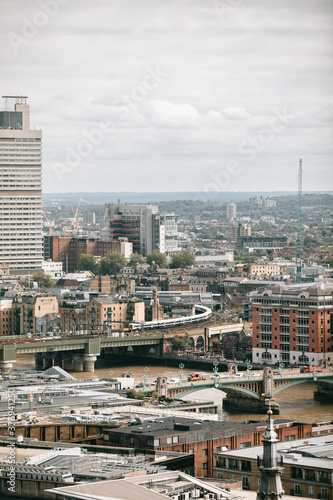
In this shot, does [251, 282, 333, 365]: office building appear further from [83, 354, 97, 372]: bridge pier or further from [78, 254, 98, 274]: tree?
[78, 254, 98, 274]: tree

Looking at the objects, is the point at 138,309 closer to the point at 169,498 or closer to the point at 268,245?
the point at 169,498

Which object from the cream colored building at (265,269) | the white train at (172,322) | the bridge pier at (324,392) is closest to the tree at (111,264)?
the cream colored building at (265,269)

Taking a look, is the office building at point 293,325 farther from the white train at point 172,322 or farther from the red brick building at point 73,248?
the red brick building at point 73,248

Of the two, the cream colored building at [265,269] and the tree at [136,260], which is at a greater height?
the tree at [136,260]

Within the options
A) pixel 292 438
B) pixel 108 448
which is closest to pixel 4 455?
pixel 108 448

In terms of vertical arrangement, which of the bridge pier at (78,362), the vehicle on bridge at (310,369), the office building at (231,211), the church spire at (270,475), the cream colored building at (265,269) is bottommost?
the bridge pier at (78,362)

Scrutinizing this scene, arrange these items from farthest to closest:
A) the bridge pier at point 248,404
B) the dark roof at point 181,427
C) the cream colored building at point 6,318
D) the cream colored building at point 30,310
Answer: the cream colored building at point 6,318, the cream colored building at point 30,310, the bridge pier at point 248,404, the dark roof at point 181,427

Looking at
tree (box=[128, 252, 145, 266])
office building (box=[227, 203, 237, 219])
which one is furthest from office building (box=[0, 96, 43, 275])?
office building (box=[227, 203, 237, 219])

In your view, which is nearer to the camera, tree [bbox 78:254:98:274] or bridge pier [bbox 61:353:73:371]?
bridge pier [bbox 61:353:73:371]
